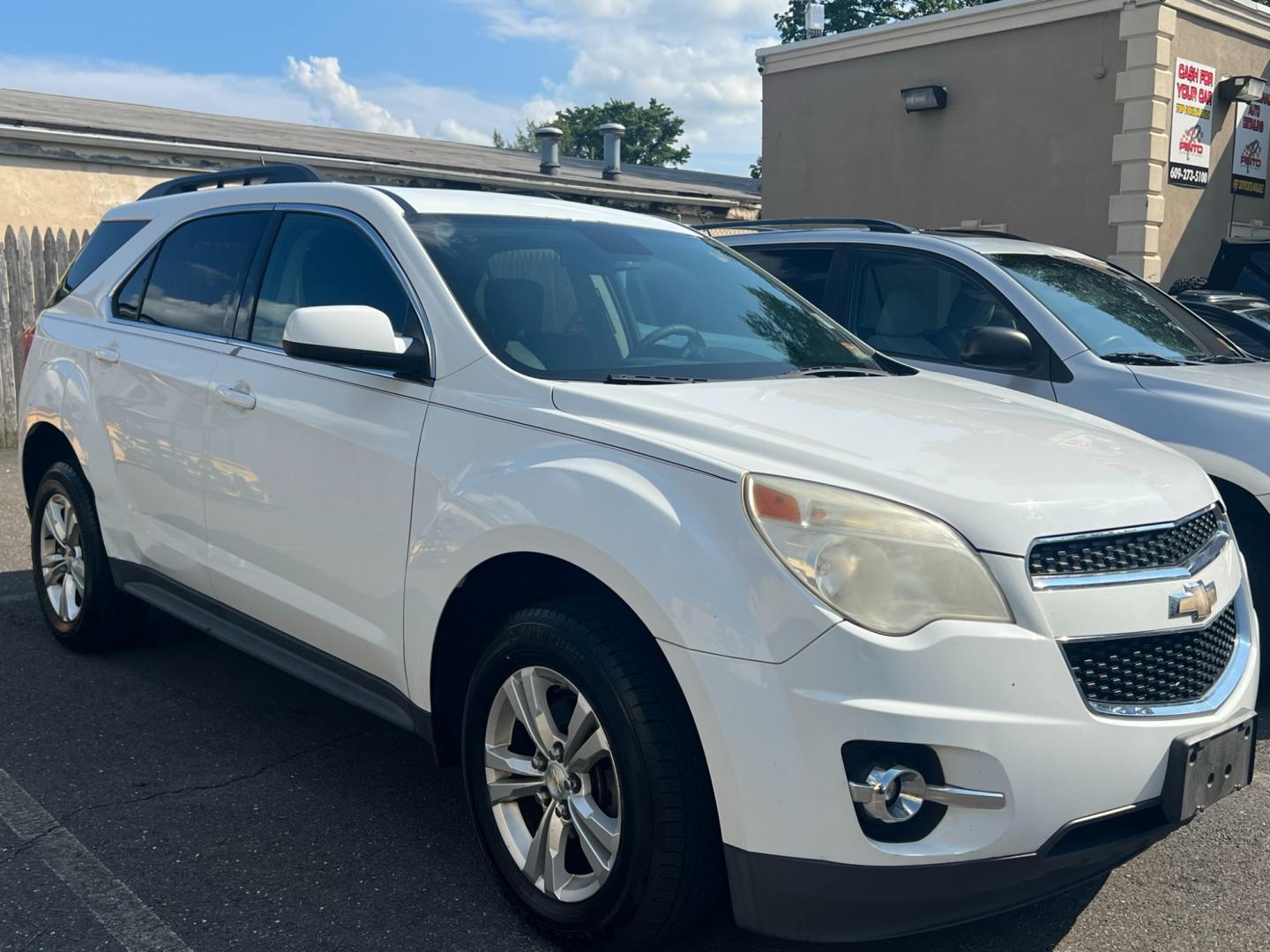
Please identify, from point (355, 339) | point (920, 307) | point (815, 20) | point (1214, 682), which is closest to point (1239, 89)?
point (815, 20)

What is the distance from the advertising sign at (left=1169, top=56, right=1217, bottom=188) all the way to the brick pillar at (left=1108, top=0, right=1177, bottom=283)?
0.77 feet

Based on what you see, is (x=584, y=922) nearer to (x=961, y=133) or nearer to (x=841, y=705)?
(x=841, y=705)

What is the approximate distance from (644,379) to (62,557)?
312 cm

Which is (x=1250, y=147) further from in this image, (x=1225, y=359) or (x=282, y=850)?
(x=282, y=850)

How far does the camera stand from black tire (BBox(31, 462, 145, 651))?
4.75 metres

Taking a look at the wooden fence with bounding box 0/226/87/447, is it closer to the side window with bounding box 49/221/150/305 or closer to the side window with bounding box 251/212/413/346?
the side window with bounding box 49/221/150/305

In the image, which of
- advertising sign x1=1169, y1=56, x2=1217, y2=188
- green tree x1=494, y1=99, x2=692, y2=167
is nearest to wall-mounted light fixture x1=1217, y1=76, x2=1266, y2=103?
advertising sign x1=1169, y1=56, x2=1217, y2=188

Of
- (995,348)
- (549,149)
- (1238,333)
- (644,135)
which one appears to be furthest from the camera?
(644,135)

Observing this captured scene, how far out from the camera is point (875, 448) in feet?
8.98

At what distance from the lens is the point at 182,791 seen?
3.69 metres

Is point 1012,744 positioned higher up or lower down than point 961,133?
lower down

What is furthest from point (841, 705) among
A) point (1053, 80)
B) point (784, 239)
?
point (1053, 80)

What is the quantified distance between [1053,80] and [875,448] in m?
12.2

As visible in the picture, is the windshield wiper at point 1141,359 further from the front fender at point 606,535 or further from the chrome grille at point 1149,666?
the front fender at point 606,535
